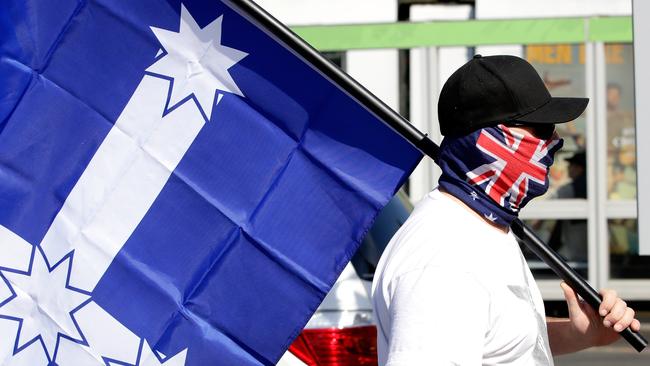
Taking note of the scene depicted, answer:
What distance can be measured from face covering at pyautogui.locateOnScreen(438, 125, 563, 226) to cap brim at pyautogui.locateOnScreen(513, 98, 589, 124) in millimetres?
44

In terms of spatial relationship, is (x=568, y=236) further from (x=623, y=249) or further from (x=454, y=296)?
(x=454, y=296)

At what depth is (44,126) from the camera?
10.6ft

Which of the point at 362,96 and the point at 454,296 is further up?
the point at 362,96

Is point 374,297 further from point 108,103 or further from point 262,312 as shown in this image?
point 108,103

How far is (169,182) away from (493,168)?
0.94 m

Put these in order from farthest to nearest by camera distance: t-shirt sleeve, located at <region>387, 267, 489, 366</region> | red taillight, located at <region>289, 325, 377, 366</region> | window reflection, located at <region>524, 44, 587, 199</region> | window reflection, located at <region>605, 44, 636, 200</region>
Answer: window reflection, located at <region>605, 44, 636, 200</region> < window reflection, located at <region>524, 44, 587, 199</region> < red taillight, located at <region>289, 325, 377, 366</region> < t-shirt sleeve, located at <region>387, 267, 489, 366</region>

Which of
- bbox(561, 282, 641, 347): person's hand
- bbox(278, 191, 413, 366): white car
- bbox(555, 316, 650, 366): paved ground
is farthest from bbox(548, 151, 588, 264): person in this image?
bbox(561, 282, 641, 347): person's hand

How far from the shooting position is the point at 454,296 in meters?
2.39

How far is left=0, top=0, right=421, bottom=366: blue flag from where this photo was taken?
3211 millimetres

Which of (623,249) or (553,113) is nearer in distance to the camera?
(553,113)

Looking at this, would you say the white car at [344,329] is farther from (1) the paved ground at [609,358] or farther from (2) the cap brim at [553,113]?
(1) the paved ground at [609,358]

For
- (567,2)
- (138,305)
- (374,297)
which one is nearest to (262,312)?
(138,305)

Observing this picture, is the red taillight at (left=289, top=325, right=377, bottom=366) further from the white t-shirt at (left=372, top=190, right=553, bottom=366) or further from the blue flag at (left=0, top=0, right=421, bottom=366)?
the white t-shirt at (left=372, top=190, right=553, bottom=366)

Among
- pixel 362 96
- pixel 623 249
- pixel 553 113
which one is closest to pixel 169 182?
pixel 362 96
